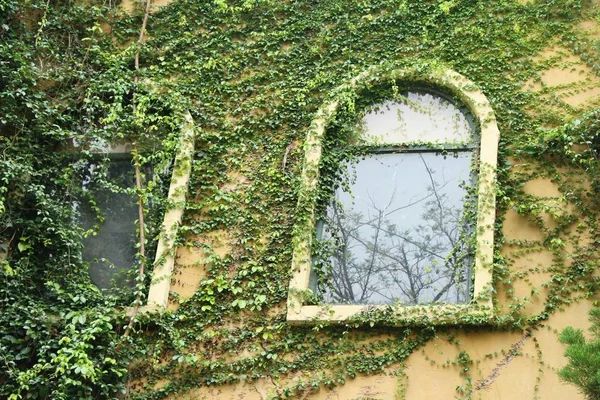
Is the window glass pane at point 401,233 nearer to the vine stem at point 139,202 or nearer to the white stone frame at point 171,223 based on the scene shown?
the white stone frame at point 171,223

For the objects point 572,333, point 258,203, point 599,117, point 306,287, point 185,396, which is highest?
point 599,117

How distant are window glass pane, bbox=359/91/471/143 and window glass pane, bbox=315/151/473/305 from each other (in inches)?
7.3

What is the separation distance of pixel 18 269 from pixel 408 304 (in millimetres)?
3534

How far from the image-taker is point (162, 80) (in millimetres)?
8117

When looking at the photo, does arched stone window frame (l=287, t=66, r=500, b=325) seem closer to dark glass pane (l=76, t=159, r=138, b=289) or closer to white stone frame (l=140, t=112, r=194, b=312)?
white stone frame (l=140, t=112, r=194, b=312)

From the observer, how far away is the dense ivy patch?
6.52 m

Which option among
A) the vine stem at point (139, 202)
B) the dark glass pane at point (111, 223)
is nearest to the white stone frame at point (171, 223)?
the vine stem at point (139, 202)

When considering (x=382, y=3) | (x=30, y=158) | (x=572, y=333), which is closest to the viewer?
(x=572, y=333)

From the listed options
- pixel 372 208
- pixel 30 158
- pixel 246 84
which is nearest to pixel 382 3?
pixel 246 84

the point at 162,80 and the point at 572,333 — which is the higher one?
the point at 162,80

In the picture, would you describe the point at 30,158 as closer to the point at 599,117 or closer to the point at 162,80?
the point at 162,80

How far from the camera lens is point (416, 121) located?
7602mm

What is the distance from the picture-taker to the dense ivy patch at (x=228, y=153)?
21.4 ft

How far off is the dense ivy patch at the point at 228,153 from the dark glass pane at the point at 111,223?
0.70ft
